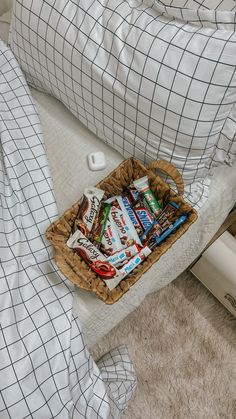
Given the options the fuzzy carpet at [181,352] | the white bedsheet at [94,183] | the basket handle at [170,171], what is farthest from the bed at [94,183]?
the fuzzy carpet at [181,352]

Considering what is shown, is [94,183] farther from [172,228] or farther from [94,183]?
[172,228]

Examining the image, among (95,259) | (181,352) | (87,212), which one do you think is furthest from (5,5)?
(181,352)

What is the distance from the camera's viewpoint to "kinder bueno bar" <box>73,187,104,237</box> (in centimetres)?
84

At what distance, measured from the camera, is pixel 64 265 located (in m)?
0.77

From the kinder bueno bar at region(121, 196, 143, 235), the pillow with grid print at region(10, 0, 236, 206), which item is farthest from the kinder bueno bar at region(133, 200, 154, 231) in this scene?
the pillow with grid print at region(10, 0, 236, 206)

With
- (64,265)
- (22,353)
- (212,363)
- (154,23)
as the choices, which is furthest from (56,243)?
(212,363)

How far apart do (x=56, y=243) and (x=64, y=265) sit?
0.20ft

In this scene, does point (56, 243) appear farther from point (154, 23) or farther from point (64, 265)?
point (154, 23)

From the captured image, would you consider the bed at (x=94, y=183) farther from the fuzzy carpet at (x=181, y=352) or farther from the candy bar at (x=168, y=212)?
the fuzzy carpet at (x=181, y=352)

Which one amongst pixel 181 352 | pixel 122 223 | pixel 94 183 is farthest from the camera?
pixel 181 352

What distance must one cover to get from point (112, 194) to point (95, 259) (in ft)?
0.63

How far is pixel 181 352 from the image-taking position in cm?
119

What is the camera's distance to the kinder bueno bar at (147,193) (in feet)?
2.90

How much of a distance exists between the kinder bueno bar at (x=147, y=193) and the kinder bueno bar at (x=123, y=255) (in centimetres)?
11
